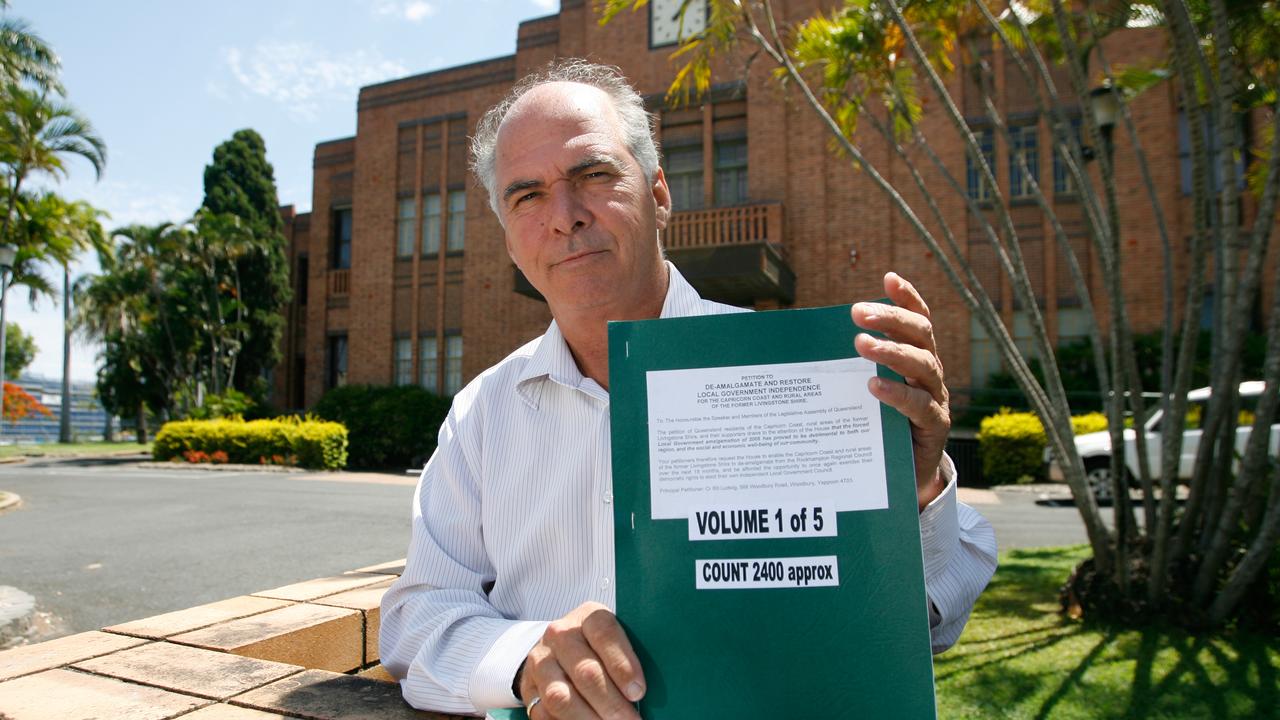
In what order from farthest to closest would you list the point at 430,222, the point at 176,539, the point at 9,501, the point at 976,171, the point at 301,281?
the point at 301,281, the point at 430,222, the point at 976,171, the point at 9,501, the point at 176,539

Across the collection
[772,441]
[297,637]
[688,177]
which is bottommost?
[297,637]

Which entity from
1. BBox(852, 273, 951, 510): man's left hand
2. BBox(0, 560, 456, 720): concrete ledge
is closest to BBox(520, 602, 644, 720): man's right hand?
BBox(0, 560, 456, 720): concrete ledge

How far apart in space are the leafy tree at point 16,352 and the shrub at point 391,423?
140 ft

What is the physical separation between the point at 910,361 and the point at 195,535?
9205 mm

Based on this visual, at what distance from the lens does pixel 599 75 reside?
204 centimetres

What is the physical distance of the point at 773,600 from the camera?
3.35 feet

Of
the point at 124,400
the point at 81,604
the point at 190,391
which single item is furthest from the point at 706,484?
the point at 124,400

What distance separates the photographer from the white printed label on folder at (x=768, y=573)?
1.02 m

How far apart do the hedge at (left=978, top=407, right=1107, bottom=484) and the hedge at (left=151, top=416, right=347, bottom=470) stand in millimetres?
13810

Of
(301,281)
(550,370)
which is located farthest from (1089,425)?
(301,281)

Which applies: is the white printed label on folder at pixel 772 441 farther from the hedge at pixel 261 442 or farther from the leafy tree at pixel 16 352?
the leafy tree at pixel 16 352

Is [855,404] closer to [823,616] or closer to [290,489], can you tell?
[823,616]

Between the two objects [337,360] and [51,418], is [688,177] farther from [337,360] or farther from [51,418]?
[51,418]

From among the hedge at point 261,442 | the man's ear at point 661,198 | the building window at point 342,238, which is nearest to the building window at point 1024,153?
the hedge at point 261,442
